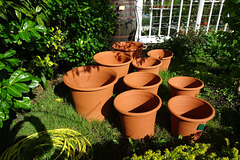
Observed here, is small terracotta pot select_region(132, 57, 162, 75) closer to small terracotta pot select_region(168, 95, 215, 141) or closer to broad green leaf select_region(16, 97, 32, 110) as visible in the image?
small terracotta pot select_region(168, 95, 215, 141)

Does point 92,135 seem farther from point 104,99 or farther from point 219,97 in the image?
point 219,97

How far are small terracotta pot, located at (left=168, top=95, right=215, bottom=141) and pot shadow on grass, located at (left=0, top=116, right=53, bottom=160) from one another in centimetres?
168

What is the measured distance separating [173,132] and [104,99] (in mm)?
1077

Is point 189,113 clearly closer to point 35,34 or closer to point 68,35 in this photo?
point 35,34

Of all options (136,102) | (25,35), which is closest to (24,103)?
(25,35)

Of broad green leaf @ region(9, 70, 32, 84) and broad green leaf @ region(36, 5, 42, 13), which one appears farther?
A: broad green leaf @ region(36, 5, 42, 13)

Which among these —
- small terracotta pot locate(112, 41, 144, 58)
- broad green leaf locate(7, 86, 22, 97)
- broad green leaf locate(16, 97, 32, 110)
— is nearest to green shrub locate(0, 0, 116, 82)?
small terracotta pot locate(112, 41, 144, 58)

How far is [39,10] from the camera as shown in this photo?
6.18ft

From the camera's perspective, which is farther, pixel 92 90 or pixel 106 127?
pixel 106 127

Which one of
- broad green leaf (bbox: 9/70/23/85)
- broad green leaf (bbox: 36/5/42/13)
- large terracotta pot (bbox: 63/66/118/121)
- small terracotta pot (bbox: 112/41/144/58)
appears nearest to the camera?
broad green leaf (bbox: 9/70/23/85)

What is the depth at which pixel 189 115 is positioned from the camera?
231 cm

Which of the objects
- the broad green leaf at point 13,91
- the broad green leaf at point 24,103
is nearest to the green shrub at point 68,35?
the broad green leaf at point 24,103

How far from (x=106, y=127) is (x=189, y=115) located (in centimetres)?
122

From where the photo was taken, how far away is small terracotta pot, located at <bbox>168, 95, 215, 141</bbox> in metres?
1.94
